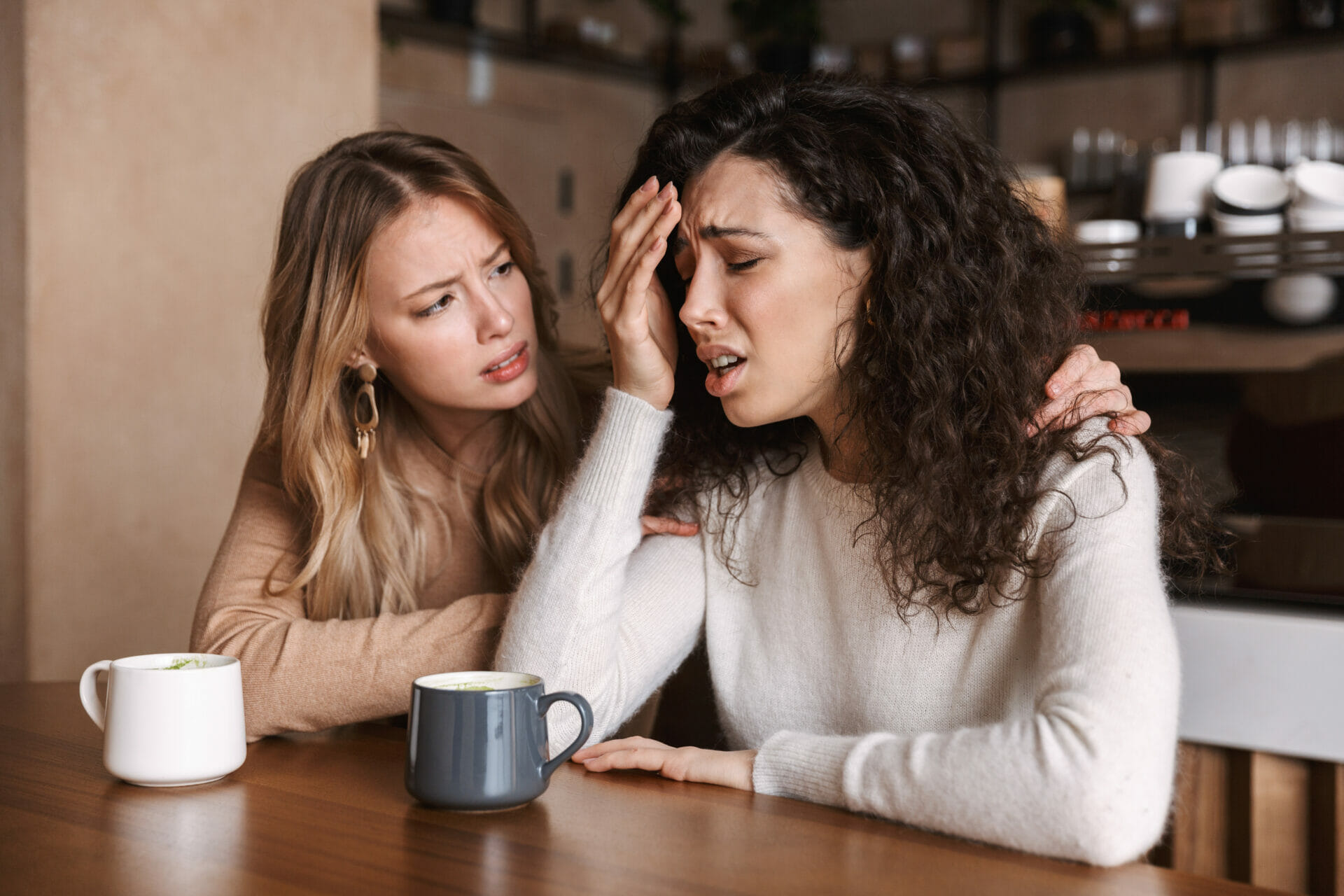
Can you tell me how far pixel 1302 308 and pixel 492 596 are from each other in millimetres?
1149

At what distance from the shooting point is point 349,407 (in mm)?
1542

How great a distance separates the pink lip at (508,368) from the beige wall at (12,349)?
3.71ft

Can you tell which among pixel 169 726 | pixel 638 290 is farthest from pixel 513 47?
pixel 169 726

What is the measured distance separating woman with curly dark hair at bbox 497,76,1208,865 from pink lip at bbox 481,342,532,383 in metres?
0.22

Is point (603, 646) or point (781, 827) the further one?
point (603, 646)

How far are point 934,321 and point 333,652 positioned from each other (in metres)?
0.67

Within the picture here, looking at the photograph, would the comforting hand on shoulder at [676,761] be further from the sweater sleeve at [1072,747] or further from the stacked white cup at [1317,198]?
the stacked white cup at [1317,198]

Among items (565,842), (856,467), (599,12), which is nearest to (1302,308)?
(856,467)

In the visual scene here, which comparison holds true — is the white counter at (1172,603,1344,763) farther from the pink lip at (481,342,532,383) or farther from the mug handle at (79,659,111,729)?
the mug handle at (79,659,111,729)

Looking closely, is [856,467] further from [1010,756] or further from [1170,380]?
[1170,380]

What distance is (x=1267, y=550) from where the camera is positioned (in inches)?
65.0

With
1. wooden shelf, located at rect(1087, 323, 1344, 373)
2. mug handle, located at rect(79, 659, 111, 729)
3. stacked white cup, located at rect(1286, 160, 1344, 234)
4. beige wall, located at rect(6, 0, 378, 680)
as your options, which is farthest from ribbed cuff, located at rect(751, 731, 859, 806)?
beige wall, located at rect(6, 0, 378, 680)

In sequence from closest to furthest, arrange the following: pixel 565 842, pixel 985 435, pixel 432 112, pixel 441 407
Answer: pixel 565 842, pixel 985 435, pixel 441 407, pixel 432 112

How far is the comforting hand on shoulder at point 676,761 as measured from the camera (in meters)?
0.98
